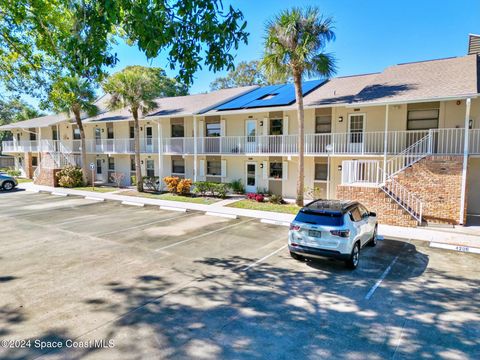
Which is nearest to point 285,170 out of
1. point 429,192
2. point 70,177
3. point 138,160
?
point 429,192

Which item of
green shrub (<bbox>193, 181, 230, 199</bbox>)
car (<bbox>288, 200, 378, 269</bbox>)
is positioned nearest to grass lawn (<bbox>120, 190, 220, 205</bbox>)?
green shrub (<bbox>193, 181, 230, 199</bbox>)

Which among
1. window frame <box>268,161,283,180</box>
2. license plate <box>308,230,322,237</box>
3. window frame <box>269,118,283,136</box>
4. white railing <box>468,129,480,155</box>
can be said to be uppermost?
window frame <box>269,118,283,136</box>

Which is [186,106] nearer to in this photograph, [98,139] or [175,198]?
[175,198]

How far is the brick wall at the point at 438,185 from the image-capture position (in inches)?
494

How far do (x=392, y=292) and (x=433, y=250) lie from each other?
167 inches

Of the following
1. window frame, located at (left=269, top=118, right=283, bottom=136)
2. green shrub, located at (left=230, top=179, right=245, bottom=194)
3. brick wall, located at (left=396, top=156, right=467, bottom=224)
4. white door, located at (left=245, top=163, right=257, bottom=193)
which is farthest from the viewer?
green shrub, located at (left=230, top=179, right=245, bottom=194)

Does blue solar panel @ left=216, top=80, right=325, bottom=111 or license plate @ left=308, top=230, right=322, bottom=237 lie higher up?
blue solar panel @ left=216, top=80, right=325, bottom=111

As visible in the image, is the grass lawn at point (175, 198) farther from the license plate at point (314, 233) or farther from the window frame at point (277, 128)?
the license plate at point (314, 233)

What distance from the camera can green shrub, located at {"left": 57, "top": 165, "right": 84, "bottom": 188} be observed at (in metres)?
25.9

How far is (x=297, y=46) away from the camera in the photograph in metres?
14.3

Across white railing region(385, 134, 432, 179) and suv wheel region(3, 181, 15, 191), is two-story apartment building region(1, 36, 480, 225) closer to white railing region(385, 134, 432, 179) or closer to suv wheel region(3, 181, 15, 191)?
white railing region(385, 134, 432, 179)

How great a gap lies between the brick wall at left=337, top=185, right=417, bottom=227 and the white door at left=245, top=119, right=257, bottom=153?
7.53 m

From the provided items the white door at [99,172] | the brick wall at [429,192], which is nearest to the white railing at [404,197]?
the brick wall at [429,192]

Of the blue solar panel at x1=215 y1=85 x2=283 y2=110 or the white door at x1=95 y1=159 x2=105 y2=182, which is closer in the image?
the blue solar panel at x1=215 y1=85 x2=283 y2=110
